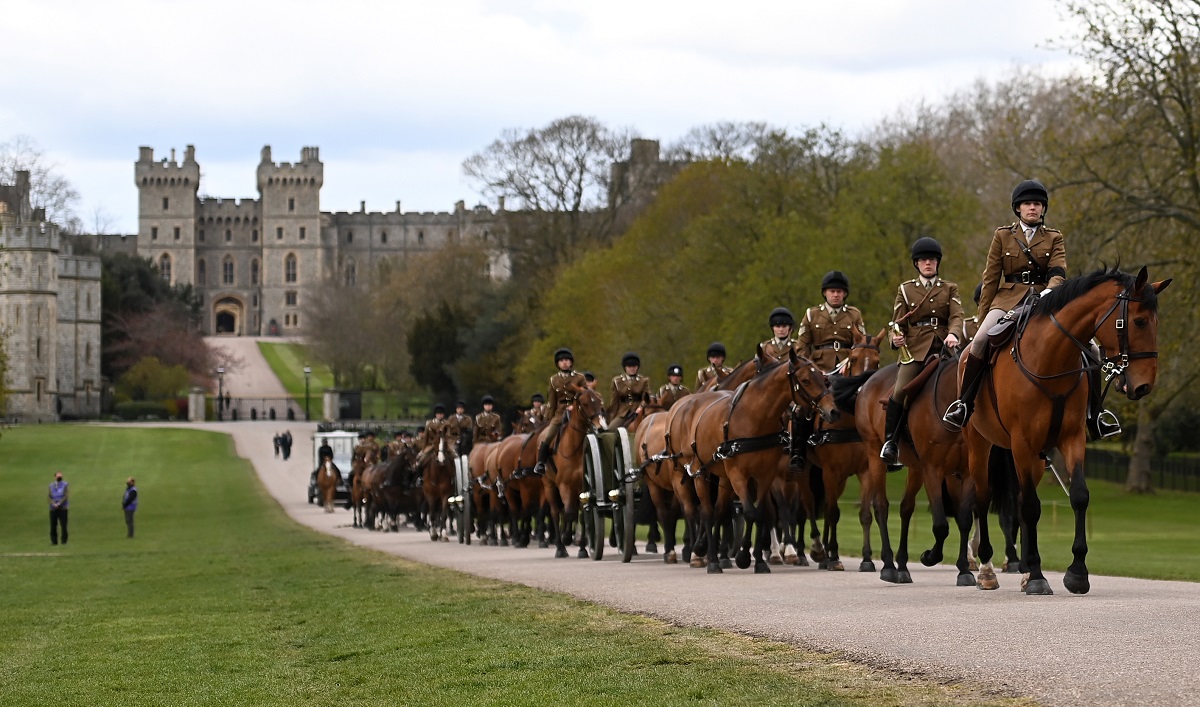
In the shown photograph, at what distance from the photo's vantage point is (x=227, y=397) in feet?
399

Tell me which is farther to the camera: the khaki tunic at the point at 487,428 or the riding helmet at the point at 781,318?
→ the khaki tunic at the point at 487,428

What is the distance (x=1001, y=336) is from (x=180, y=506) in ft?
165

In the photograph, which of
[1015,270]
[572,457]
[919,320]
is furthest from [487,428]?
[1015,270]

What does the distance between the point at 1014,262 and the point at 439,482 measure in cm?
2198

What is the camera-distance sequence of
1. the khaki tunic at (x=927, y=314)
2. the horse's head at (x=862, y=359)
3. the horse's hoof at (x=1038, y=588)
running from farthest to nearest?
the horse's head at (x=862, y=359)
the khaki tunic at (x=927, y=314)
the horse's hoof at (x=1038, y=588)

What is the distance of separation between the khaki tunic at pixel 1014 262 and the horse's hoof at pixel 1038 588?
85.3 inches

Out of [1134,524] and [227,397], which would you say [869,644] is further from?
[227,397]

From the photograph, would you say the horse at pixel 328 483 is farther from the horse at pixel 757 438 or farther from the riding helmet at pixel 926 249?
the riding helmet at pixel 926 249

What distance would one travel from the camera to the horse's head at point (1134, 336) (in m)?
11.4

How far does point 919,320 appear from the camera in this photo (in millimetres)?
15570

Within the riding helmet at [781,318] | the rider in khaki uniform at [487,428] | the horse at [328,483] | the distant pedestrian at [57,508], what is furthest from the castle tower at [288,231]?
the riding helmet at [781,318]

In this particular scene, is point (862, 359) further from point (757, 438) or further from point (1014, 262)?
point (1014, 262)

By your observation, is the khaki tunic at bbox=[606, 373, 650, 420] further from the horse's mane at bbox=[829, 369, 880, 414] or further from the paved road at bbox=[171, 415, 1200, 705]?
the horse's mane at bbox=[829, 369, 880, 414]

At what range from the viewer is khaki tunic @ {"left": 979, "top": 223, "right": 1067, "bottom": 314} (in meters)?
13.2
